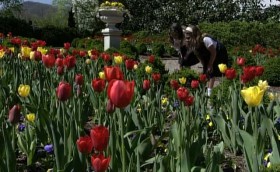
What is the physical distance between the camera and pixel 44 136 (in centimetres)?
307

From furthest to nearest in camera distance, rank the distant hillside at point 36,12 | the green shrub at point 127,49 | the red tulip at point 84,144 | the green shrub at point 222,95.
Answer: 1. the distant hillside at point 36,12
2. the green shrub at point 127,49
3. the green shrub at point 222,95
4. the red tulip at point 84,144

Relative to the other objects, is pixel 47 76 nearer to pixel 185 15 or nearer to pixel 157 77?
pixel 157 77

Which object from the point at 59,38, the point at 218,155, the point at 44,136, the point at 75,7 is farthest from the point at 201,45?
the point at 75,7

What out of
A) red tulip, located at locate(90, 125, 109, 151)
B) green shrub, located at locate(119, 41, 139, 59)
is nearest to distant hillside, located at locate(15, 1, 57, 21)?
→ green shrub, located at locate(119, 41, 139, 59)

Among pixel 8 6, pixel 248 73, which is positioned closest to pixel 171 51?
pixel 248 73

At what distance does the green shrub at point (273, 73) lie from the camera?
8.64 metres

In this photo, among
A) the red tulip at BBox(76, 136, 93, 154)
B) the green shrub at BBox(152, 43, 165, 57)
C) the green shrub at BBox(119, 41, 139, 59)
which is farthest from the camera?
the green shrub at BBox(152, 43, 165, 57)

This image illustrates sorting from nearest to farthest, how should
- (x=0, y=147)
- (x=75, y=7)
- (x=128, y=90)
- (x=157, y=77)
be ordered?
(x=128, y=90), (x=0, y=147), (x=157, y=77), (x=75, y=7)

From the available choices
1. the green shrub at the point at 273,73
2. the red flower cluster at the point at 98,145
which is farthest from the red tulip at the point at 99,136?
the green shrub at the point at 273,73

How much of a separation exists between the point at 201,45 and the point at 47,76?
223 cm

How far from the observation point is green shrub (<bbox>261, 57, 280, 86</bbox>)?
864 centimetres

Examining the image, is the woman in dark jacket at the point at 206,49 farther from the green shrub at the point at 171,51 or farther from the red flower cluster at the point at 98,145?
the green shrub at the point at 171,51

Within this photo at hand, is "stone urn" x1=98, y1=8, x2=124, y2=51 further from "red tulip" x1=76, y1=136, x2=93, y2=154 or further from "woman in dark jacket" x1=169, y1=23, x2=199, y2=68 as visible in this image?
"red tulip" x1=76, y1=136, x2=93, y2=154

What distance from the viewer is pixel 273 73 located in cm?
866
